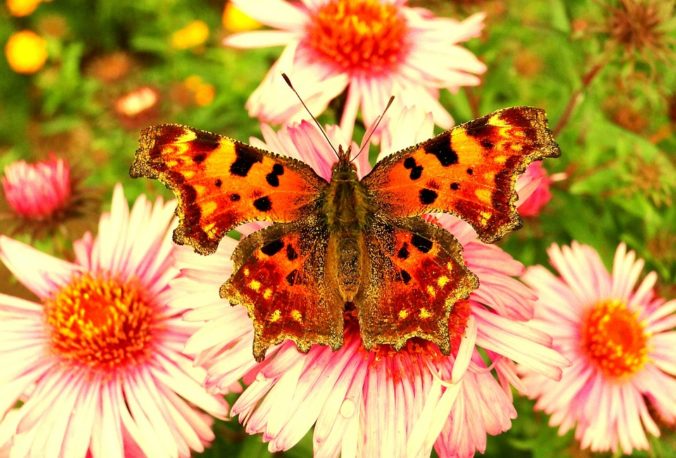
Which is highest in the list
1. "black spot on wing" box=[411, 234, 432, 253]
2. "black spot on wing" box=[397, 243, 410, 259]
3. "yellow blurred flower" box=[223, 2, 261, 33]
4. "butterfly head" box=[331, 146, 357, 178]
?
"yellow blurred flower" box=[223, 2, 261, 33]

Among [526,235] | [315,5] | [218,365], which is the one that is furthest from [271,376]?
[315,5]

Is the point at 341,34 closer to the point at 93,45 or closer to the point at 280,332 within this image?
the point at 280,332

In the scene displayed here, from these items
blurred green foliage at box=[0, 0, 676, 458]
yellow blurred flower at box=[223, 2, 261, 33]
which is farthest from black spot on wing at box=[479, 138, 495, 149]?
yellow blurred flower at box=[223, 2, 261, 33]

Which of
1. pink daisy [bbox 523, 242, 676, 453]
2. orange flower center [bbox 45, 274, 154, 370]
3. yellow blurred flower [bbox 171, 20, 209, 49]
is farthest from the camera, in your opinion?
yellow blurred flower [bbox 171, 20, 209, 49]

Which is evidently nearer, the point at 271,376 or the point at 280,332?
the point at 280,332

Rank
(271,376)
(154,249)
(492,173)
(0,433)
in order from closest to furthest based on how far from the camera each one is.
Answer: (492,173), (271,376), (0,433), (154,249)

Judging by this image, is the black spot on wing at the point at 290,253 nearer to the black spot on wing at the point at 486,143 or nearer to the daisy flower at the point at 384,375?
the daisy flower at the point at 384,375

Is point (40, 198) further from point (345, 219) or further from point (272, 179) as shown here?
point (345, 219)

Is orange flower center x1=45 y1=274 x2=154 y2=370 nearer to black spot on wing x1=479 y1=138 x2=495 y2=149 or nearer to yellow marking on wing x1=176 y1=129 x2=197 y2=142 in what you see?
yellow marking on wing x1=176 y1=129 x2=197 y2=142
